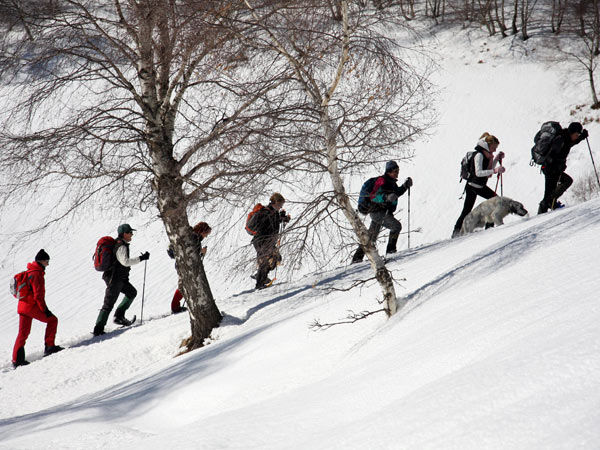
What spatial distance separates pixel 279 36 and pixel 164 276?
1147 centimetres

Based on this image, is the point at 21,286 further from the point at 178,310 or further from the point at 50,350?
the point at 178,310

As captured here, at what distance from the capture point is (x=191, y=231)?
26.4 ft

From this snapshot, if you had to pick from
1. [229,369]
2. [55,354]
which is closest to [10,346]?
[55,354]

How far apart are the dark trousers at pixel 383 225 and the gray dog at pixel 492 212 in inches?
53.5

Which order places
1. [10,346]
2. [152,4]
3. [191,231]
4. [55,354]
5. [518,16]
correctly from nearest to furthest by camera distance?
[152,4], [191,231], [55,354], [10,346], [518,16]

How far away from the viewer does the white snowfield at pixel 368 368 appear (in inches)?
76.5

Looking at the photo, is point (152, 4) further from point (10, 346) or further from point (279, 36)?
point (10, 346)

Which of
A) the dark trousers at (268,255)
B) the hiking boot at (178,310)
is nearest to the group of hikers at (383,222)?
the hiking boot at (178,310)

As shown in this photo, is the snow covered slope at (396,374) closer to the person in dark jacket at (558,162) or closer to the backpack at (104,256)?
the backpack at (104,256)

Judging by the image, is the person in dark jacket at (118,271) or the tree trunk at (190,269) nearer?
the tree trunk at (190,269)

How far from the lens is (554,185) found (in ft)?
28.9

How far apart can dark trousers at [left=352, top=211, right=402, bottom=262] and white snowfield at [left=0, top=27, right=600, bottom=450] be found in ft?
1.52

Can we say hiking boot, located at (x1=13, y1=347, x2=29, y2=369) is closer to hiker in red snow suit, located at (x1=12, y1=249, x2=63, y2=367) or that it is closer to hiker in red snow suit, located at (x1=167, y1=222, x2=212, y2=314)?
hiker in red snow suit, located at (x1=12, y1=249, x2=63, y2=367)

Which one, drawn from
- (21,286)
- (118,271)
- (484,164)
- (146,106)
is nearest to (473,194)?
(484,164)
